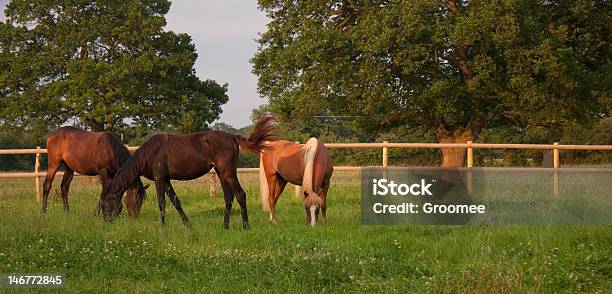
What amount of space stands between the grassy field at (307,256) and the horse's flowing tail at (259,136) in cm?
122

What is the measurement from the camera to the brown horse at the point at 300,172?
952 centimetres

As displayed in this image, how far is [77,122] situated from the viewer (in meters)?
28.2

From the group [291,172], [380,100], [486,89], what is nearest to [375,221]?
[291,172]

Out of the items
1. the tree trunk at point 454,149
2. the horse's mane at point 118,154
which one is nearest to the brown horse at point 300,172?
the horse's mane at point 118,154

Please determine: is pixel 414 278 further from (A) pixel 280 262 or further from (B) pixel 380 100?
(B) pixel 380 100

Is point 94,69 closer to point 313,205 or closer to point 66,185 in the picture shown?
point 66,185

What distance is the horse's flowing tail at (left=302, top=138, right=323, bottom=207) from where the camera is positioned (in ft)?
30.2

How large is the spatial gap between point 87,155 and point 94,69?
56.5 ft

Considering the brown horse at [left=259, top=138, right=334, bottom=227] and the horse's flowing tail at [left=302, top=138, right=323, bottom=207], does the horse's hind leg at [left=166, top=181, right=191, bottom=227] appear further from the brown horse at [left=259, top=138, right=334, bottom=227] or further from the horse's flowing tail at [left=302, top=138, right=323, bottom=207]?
the horse's flowing tail at [left=302, top=138, right=323, bottom=207]

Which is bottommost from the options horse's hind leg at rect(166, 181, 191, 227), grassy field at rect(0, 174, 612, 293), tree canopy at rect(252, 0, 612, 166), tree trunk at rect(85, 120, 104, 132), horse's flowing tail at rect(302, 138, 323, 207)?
grassy field at rect(0, 174, 612, 293)

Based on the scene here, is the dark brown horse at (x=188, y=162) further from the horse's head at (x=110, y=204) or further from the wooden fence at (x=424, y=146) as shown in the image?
the wooden fence at (x=424, y=146)

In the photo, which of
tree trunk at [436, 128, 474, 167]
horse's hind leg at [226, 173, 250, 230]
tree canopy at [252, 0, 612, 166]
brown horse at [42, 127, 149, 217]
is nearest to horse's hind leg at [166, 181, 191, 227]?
horse's hind leg at [226, 173, 250, 230]

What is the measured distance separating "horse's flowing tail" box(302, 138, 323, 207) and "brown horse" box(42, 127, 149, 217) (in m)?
2.88

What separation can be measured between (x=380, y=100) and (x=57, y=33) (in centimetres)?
1710
